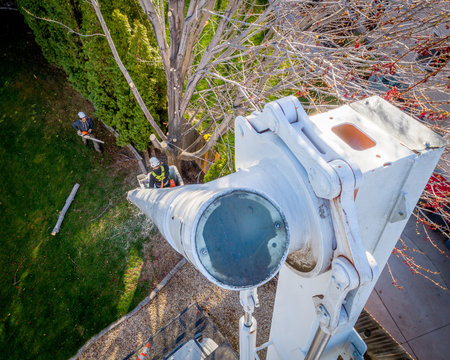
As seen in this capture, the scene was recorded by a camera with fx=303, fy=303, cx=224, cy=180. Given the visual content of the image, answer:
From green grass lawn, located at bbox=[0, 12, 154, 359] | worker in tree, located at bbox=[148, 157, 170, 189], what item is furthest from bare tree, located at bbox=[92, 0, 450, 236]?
green grass lawn, located at bbox=[0, 12, 154, 359]

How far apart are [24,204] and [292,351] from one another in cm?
935

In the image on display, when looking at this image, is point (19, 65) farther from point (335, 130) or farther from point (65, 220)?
point (335, 130)

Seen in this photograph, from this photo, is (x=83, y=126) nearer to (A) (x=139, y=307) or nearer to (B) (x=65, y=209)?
(B) (x=65, y=209)

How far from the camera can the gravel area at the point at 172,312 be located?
7.23 m

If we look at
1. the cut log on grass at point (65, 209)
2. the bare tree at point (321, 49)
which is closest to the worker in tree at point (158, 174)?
the bare tree at point (321, 49)

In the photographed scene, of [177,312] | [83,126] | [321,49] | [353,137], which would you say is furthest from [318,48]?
[83,126]

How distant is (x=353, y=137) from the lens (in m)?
2.06

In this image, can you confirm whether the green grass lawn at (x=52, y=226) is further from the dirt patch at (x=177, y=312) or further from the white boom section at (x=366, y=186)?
the white boom section at (x=366, y=186)

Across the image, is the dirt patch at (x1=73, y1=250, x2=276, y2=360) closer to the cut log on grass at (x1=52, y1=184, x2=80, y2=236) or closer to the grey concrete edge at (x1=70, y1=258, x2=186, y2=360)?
the grey concrete edge at (x1=70, y1=258, x2=186, y2=360)

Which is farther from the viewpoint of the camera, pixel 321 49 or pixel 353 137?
pixel 321 49

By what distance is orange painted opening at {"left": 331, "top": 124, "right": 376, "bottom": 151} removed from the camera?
1961 mm

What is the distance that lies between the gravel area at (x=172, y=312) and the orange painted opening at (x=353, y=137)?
6.58 meters

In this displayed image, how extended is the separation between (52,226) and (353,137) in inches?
367

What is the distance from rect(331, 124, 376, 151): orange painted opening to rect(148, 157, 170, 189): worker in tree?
5695mm
